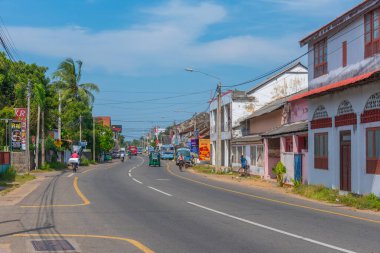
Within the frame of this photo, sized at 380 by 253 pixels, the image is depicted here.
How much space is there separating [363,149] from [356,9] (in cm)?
568

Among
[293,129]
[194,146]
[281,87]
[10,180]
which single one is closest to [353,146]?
[293,129]

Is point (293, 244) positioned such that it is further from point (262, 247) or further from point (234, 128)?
point (234, 128)

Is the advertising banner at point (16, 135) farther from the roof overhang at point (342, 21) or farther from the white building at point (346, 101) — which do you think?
the roof overhang at point (342, 21)

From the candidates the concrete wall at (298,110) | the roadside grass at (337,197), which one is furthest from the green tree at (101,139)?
the roadside grass at (337,197)

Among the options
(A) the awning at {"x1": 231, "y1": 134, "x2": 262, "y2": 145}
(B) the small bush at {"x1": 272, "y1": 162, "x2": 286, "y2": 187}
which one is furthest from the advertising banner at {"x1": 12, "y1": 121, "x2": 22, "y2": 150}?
(B) the small bush at {"x1": 272, "y1": 162, "x2": 286, "y2": 187}

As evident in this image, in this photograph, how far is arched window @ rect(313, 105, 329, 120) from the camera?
25.7m

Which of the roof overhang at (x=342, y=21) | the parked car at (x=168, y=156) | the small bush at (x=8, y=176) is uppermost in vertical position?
the roof overhang at (x=342, y=21)

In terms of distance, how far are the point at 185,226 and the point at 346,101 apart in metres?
12.9

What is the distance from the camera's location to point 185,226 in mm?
12906

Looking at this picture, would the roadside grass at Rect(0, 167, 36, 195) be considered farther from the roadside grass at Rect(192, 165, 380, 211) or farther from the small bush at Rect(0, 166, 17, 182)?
the roadside grass at Rect(192, 165, 380, 211)

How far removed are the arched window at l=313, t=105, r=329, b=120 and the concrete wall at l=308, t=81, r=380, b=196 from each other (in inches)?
8.2

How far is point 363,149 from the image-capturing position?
840 inches

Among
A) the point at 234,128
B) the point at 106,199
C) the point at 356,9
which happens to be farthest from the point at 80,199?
the point at 234,128

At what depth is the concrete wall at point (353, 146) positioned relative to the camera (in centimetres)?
2088
